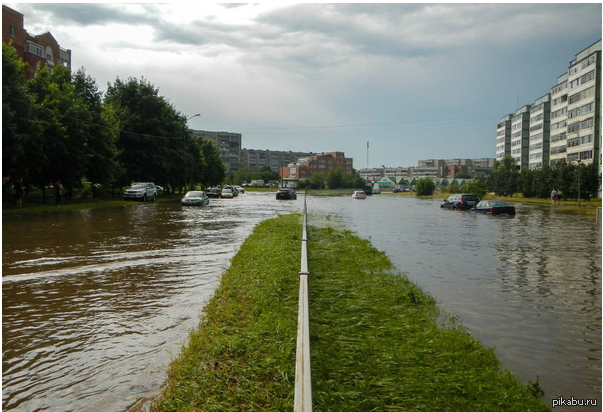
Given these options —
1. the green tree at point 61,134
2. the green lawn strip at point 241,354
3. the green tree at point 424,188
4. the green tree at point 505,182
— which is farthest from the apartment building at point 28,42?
the green tree at point 505,182

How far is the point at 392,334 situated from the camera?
20.0 feet

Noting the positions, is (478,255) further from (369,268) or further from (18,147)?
(18,147)

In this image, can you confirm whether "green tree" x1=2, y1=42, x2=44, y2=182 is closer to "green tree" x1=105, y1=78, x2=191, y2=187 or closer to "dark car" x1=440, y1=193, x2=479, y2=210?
"green tree" x1=105, y1=78, x2=191, y2=187

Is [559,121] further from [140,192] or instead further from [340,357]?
[340,357]

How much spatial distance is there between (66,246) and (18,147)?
14332 mm

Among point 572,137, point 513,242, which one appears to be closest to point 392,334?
point 513,242

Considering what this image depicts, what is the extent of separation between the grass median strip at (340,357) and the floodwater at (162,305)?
0.40 metres

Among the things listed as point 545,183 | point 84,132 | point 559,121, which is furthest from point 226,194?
point 559,121

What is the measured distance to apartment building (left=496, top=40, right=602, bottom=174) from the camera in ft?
265

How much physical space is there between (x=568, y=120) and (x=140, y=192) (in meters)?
80.2

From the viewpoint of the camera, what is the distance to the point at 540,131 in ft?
385

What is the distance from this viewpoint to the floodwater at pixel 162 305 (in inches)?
192

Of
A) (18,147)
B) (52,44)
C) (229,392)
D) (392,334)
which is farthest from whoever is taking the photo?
(52,44)
